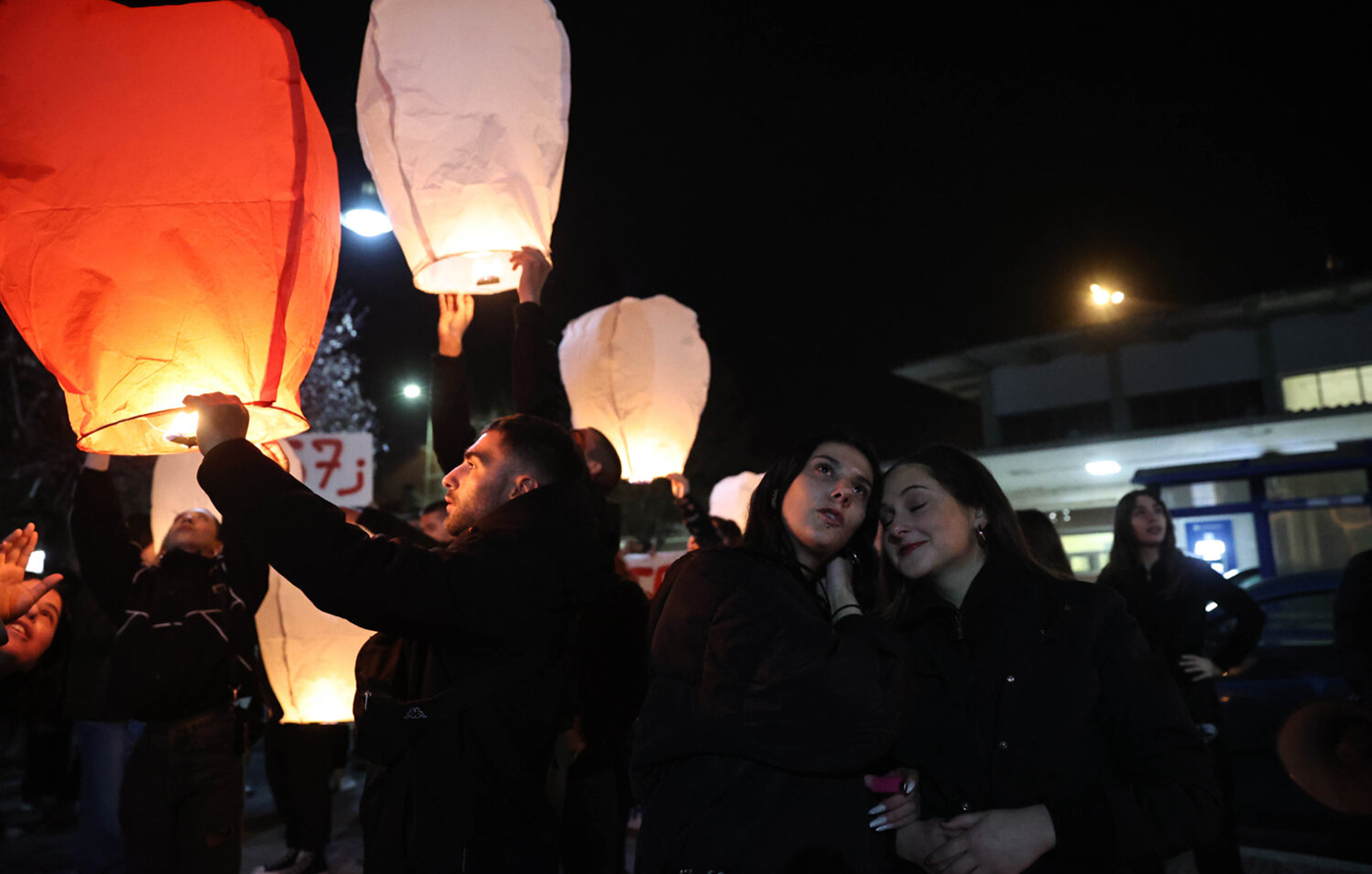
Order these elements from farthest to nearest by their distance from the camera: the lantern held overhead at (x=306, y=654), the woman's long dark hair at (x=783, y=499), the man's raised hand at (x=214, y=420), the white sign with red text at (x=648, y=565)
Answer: the white sign with red text at (x=648, y=565) → the lantern held overhead at (x=306, y=654) → the woman's long dark hair at (x=783, y=499) → the man's raised hand at (x=214, y=420)

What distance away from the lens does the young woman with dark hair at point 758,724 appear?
1.68 metres

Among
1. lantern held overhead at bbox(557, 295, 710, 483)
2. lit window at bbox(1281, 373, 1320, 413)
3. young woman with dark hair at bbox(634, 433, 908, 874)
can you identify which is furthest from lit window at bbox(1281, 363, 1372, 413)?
young woman with dark hair at bbox(634, 433, 908, 874)

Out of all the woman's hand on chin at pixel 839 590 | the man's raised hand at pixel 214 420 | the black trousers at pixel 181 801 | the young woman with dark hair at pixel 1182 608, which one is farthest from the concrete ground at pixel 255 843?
the man's raised hand at pixel 214 420

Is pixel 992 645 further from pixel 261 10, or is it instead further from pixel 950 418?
pixel 950 418

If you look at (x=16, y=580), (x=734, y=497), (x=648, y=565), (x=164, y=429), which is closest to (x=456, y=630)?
(x=164, y=429)

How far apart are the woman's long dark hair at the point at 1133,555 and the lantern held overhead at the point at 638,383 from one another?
252 centimetres

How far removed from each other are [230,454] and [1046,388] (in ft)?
75.4

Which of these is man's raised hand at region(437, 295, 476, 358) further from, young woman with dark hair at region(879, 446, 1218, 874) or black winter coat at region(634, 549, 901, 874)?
young woman with dark hair at region(879, 446, 1218, 874)

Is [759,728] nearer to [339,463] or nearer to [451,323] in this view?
[451,323]

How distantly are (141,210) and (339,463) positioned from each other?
6.22m

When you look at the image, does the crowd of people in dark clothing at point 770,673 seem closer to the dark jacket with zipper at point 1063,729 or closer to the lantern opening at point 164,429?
the dark jacket with zipper at point 1063,729

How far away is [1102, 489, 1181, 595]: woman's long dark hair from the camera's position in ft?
14.9

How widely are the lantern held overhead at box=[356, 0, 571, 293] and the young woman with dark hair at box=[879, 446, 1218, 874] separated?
5.50 ft

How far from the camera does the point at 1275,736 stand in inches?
236
